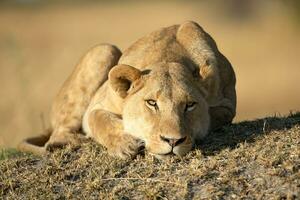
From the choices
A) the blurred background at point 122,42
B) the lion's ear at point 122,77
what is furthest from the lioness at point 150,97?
the blurred background at point 122,42

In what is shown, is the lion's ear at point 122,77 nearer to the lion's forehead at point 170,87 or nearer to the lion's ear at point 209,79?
the lion's forehead at point 170,87

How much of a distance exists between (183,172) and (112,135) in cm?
112

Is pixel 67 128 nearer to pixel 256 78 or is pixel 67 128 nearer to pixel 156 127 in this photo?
pixel 156 127

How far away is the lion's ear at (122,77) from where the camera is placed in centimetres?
748

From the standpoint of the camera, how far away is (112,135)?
7668 mm

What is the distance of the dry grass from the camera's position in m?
6.43

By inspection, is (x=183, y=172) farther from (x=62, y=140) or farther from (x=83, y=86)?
(x=83, y=86)

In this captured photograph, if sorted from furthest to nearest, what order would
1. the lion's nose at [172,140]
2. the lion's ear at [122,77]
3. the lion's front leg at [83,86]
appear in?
the lion's front leg at [83,86] → the lion's ear at [122,77] → the lion's nose at [172,140]

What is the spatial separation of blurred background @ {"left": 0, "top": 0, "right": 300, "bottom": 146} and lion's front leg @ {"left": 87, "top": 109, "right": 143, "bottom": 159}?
220cm

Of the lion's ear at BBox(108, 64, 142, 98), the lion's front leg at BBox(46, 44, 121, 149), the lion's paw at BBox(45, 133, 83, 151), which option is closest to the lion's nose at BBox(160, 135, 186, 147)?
the lion's ear at BBox(108, 64, 142, 98)

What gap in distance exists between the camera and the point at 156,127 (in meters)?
7.03

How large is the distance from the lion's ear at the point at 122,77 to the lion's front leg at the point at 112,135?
12.6 inches

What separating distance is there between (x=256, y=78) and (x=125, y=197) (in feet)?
51.9

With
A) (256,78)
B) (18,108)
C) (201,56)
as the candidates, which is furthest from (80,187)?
(256,78)
